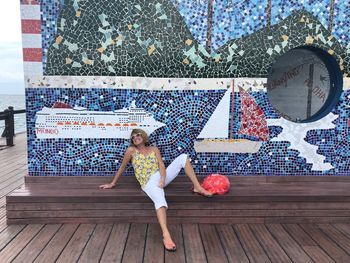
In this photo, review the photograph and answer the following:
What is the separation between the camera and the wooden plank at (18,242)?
2.76 meters

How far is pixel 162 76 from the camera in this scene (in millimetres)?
3754

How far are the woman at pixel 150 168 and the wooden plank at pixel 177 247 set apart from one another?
0.39 m

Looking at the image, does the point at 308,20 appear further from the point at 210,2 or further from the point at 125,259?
the point at 125,259

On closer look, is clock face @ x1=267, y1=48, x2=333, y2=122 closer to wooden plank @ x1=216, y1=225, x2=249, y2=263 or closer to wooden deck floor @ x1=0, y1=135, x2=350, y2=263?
wooden deck floor @ x1=0, y1=135, x2=350, y2=263

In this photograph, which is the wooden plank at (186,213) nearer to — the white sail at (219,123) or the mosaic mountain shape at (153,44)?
the white sail at (219,123)

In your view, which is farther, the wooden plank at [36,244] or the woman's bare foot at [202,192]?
the woman's bare foot at [202,192]

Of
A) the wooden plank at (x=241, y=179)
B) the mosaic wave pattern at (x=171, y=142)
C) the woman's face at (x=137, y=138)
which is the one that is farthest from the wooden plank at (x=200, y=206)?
the woman's face at (x=137, y=138)

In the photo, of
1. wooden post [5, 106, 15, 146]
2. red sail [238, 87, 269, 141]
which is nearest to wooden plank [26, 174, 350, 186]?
red sail [238, 87, 269, 141]

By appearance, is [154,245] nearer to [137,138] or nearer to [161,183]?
[161,183]

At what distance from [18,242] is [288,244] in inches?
102

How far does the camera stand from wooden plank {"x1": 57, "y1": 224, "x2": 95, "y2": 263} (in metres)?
2.76

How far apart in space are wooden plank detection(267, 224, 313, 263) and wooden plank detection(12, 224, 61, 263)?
2254 mm

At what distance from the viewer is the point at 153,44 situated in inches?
146

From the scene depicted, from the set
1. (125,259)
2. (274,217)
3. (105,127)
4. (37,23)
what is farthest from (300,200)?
(37,23)
